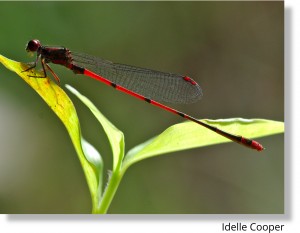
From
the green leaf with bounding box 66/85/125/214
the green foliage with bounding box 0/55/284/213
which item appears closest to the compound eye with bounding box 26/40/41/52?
the green foliage with bounding box 0/55/284/213

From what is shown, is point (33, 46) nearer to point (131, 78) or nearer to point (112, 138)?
point (131, 78)

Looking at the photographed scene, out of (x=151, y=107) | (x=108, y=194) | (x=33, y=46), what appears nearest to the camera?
(x=108, y=194)

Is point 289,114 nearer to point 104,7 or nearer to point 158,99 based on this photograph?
point 158,99

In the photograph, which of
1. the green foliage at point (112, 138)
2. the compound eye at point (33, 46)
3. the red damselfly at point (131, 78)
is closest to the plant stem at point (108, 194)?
the green foliage at point (112, 138)

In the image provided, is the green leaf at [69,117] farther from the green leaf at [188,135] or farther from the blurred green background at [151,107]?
the blurred green background at [151,107]

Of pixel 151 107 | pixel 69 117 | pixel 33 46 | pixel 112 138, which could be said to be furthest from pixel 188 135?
pixel 151 107
